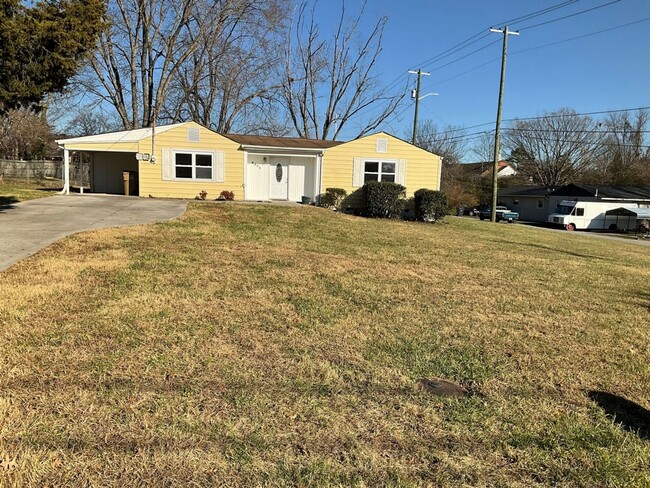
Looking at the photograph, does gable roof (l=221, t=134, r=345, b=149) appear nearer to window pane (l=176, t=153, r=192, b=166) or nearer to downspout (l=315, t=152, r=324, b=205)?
downspout (l=315, t=152, r=324, b=205)

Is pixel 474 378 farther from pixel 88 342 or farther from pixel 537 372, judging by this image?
pixel 88 342

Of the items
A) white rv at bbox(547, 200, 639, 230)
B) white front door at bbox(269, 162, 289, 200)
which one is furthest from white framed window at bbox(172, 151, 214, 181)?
white rv at bbox(547, 200, 639, 230)

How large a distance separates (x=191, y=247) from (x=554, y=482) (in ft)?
23.0

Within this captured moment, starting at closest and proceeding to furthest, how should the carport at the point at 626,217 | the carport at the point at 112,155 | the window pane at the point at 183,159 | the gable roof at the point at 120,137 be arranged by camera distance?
the carport at the point at 112,155 < the gable roof at the point at 120,137 < the window pane at the point at 183,159 < the carport at the point at 626,217

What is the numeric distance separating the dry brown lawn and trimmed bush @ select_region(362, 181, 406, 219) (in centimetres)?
1062

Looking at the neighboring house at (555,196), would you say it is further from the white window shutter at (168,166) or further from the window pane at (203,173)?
the white window shutter at (168,166)

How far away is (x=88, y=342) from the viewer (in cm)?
379

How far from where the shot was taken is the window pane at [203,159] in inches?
709

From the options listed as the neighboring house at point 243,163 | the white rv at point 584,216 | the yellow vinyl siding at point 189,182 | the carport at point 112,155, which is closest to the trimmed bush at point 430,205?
the neighboring house at point 243,163

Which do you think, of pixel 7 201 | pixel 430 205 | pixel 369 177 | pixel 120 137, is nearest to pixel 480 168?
pixel 369 177

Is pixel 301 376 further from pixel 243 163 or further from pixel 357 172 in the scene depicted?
pixel 357 172

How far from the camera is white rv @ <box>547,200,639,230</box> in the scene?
116 ft

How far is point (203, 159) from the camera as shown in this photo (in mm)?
18094

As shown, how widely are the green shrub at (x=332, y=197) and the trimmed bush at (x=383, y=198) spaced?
1.07 metres
